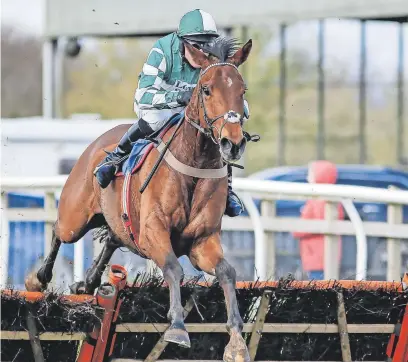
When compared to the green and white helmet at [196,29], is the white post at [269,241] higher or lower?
lower

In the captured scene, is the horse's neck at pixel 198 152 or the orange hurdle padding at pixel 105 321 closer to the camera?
the orange hurdle padding at pixel 105 321

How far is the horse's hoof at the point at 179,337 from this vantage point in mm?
5047

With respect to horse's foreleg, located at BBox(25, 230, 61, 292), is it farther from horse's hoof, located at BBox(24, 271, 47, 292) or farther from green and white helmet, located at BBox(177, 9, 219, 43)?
green and white helmet, located at BBox(177, 9, 219, 43)

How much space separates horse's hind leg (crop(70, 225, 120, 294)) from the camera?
680cm

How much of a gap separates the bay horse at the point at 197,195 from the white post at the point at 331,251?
2.09 meters

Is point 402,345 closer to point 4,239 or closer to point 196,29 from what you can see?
point 196,29

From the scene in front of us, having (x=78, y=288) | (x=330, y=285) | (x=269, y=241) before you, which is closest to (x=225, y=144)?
(x=330, y=285)

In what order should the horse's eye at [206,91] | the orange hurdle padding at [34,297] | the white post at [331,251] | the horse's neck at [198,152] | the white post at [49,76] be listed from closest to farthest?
the orange hurdle padding at [34,297] < the horse's eye at [206,91] < the horse's neck at [198,152] < the white post at [331,251] < the white post at [49,76]

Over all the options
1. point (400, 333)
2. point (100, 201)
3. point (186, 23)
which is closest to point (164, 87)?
point (186, 23)

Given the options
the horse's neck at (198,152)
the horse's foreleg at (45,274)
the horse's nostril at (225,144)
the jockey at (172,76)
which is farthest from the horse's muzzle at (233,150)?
the horse's foreleg at (45,274)

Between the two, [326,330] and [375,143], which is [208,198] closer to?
[326,330]

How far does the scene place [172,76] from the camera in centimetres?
596

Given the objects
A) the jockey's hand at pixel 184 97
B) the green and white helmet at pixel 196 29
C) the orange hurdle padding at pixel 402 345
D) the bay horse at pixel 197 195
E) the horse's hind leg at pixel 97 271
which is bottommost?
the orange hurdle padding at pixel 402 345

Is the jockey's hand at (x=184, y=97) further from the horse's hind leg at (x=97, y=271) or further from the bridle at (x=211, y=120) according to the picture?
the horse's hind leg at (x=97, y=271)
